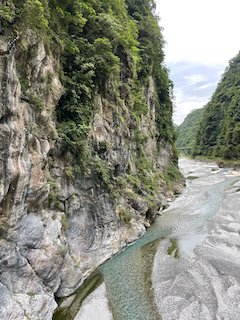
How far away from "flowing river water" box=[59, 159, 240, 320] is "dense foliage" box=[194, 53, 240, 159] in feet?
174

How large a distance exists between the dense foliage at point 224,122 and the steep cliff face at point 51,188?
5482 cm

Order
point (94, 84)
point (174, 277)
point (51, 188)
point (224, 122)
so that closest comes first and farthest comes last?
point (174, 277) → point (51, 188) → point (94, 84) → point (224, 122)

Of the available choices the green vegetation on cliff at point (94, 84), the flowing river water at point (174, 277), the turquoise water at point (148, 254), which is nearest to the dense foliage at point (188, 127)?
the turquoise water at point (148, 254)

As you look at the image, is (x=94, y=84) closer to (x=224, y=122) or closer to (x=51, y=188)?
(x=51, y=188)

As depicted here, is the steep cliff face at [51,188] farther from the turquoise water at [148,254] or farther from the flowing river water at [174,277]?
the flowing river water at [174,277]

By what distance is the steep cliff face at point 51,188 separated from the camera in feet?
40.7

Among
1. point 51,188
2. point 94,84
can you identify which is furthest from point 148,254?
point 94,84

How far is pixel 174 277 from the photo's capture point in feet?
53.1

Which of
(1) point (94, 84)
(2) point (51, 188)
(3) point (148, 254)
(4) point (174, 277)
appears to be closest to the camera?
(4) point (174, 277)

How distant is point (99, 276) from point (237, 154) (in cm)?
6241

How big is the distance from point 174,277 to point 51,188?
8053mm

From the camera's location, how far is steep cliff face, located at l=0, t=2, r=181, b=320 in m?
12.4

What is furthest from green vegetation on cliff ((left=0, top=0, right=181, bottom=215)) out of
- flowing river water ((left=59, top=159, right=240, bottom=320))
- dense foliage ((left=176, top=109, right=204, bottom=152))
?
dense foliage ((left=176, top=109, right=204, bottom=152))

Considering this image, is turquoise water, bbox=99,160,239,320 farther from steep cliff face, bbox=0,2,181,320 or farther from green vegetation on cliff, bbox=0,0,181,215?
green vegetation on cliff, bbox=0,0,181,215
